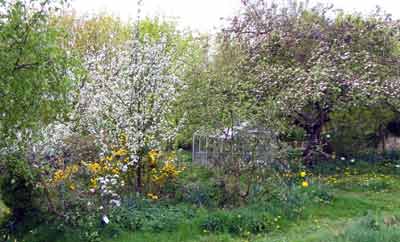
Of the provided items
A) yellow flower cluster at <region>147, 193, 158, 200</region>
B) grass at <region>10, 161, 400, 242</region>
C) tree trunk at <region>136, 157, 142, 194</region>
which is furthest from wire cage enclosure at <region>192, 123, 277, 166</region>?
tree trunk at <region>136, 157, 142, 194</region>

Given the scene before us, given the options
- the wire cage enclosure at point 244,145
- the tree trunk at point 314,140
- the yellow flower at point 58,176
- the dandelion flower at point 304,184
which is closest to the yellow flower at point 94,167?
the yellow flower at point 58,176

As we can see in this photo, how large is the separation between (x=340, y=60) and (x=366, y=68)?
0.59 metres

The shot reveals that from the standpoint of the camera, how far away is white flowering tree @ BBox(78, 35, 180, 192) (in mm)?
8914

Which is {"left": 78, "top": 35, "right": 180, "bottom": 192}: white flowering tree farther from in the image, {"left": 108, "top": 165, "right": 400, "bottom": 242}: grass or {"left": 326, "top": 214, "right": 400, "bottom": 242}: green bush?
{"left": 326, "top": 214, "right": 400, "bottom": 242}: green bush

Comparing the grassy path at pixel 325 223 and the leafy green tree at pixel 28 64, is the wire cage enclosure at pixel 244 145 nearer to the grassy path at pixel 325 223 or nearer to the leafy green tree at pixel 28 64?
the grassy path at pixel 325 223

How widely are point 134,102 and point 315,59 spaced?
5.00 meters

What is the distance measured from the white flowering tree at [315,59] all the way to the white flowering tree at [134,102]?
2643 mm

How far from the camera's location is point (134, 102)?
902 cm

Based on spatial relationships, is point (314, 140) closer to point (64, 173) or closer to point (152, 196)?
point (152, 196)

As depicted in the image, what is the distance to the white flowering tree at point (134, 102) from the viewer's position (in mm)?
8914

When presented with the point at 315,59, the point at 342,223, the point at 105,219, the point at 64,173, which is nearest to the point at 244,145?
the point at 342,223

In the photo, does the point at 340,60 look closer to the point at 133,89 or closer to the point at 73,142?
the point at 133,89

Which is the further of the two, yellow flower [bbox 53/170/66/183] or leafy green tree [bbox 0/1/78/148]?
yellow flower [bbox 53/170/66/183]

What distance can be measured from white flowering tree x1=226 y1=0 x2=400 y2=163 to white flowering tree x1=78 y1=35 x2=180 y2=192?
2.64 meters
